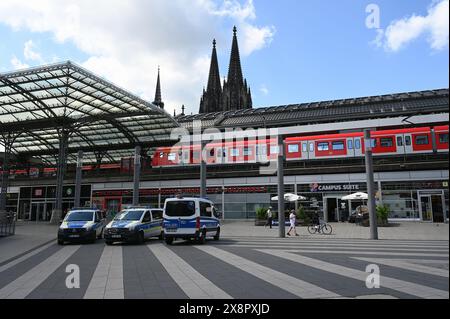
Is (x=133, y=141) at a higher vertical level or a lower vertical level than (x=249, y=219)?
higher

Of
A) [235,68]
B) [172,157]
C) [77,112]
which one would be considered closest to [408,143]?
[172,157]

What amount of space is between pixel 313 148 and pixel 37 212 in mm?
34106

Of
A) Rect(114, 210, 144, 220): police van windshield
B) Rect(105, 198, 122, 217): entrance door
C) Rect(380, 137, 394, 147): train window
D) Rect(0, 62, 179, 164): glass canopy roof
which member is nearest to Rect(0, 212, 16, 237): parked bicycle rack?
Rect(114, 210, 144, 220): police van windshield

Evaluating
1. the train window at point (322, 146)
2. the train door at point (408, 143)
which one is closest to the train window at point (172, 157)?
the train window at point (322, 146)

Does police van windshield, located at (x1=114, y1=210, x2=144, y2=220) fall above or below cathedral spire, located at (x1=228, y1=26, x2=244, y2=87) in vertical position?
below

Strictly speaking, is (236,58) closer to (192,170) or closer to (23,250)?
(192,170)

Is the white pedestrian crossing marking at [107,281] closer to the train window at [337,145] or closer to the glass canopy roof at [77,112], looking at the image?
the glass canopy roof at [77,112]

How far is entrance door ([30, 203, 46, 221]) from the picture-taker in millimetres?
44763

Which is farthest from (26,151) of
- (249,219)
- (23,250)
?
(23,250)

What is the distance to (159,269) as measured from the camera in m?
9.37

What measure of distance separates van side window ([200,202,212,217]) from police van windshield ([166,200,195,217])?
518mm

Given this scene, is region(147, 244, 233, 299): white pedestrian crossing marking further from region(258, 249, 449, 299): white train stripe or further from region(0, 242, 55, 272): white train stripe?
region(0, 242, 55, 272): white train stripe

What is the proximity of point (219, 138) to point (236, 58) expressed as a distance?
65806 millimetres

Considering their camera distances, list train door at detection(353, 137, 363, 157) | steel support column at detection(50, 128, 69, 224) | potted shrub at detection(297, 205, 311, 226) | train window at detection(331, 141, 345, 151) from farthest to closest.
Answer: steel support column at detection(50, 128, 69, 224)
train window at detection(331, 141, 345, 151)
train door at detection(353, 137, 363, 157)
potted shrub at detection(297, 205, 311, 226)
